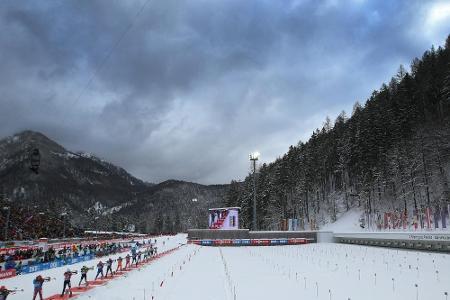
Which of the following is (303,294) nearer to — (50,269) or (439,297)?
(439,297)

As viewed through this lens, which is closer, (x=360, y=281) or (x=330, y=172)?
(x=360, y=281)

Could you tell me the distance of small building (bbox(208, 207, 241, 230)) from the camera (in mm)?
76000

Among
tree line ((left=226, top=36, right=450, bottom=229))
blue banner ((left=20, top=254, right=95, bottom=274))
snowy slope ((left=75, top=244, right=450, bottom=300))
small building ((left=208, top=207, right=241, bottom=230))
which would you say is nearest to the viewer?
Result: snowy slope ((left=75, top=244, right=450, bottom=300))

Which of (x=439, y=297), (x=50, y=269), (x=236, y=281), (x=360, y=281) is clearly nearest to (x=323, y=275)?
(x=360, y=281)

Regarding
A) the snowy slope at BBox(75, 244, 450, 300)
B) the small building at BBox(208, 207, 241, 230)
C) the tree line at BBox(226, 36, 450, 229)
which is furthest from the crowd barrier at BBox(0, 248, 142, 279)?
the tree line at BBox(226, 36, 450, 229)

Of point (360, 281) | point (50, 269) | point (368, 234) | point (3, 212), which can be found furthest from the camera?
point (3, 212)

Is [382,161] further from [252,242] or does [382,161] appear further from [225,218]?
[225,218]

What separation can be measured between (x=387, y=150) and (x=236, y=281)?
5834 centimetres

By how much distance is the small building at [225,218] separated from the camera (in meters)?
76.0

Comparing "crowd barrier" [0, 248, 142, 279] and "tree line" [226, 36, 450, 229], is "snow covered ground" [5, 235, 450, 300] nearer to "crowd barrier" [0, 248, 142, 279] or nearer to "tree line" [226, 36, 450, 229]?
"crowd barrier" [0, 248, 142, 279]

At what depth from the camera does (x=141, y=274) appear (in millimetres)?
32531

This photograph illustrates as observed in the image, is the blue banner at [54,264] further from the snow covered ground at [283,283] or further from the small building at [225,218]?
the small building at [225,218]

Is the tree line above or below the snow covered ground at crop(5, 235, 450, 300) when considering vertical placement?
above

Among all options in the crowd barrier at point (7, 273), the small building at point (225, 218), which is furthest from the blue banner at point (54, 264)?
the small building at point (225, 218)
